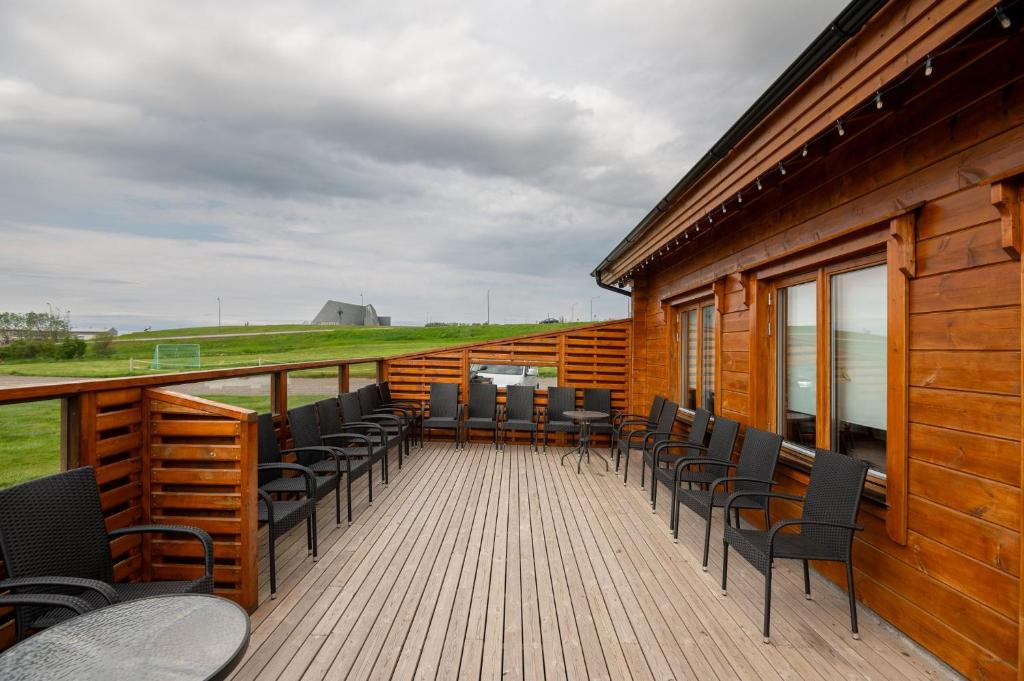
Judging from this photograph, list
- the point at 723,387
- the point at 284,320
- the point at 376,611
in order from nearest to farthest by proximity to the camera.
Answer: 1. the point at 376,611
2. the point at 723,387
3. the point at 284,320

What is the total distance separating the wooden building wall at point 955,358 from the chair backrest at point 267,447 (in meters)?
3.85

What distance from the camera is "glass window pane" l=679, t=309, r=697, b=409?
17.8 ft

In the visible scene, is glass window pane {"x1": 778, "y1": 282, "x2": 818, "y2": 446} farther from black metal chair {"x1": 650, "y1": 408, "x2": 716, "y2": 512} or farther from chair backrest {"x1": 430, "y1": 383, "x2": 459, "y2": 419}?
chair backrest {"x1": 430, "y1": 383, "x2": 459, "y2": 419}

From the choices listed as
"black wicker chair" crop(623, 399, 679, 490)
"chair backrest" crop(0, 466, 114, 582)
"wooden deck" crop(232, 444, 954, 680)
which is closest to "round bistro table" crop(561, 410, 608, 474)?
"black wicker chair" crop(623, 399, 679, 490)

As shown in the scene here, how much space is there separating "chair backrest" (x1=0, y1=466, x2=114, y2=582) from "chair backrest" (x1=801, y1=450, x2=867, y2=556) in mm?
3323

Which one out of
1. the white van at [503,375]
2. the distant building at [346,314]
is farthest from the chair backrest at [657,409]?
the distant building at [346,314]

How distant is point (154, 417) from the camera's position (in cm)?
244

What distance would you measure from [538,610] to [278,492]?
6.69ft

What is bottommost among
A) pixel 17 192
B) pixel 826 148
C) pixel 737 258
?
pixel 737 258

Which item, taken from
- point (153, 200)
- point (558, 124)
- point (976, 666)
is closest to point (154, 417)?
point (976, 666)

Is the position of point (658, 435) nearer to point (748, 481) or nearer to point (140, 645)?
point (748, 481)

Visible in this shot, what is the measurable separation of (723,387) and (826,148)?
2.34m

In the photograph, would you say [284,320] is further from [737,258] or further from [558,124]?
[737,258]

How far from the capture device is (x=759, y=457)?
325 cm
